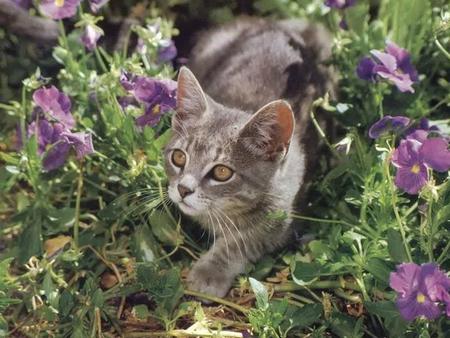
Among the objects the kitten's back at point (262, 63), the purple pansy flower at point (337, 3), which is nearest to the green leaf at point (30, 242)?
the kitten's back at point (262, 63)

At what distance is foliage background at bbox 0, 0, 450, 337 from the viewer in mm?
2221

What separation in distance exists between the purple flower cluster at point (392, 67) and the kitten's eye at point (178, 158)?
700 mm

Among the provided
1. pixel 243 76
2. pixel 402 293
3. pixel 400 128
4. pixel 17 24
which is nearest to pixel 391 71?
pixel 400 128

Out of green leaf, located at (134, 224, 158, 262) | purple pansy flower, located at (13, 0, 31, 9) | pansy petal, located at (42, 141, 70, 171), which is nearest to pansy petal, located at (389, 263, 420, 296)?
green leaf, located at (134, 224, 158, 262)

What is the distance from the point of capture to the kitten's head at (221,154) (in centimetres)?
235

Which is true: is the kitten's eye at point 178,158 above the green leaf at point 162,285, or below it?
above

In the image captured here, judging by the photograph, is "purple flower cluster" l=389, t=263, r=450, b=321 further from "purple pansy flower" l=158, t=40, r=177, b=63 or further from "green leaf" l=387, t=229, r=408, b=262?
"purple pansy flower" l=158, t=40, r=177, b=63

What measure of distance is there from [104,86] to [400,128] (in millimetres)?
1048

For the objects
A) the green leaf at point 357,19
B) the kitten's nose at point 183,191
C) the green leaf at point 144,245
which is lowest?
the green leaf at point 144,245

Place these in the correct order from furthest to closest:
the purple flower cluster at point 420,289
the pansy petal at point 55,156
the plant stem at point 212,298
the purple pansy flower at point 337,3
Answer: the purple pansy flower at point 337,3, the pansy petal at point 55,156, the plant stem at point 212,298, the purple flower cluster at point 420,289

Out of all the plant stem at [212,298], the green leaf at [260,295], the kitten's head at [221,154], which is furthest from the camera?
the plant stem at [212,298]

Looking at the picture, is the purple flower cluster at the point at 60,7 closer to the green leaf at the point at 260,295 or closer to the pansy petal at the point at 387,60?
the pansy petal at the point at 387,60

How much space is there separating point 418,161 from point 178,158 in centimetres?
80

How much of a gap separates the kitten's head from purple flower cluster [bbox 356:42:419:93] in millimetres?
448
